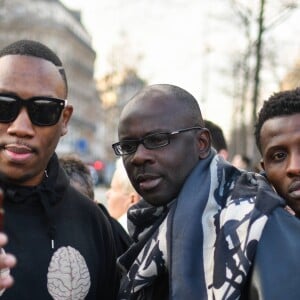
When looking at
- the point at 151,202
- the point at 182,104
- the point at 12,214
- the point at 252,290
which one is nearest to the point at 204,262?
the point at 252,290

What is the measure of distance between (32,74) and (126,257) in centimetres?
81

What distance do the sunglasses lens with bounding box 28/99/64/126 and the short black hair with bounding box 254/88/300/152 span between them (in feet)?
2.73

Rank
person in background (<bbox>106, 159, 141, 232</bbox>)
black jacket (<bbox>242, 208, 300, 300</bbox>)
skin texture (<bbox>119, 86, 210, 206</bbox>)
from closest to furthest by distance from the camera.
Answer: black jacket (<bbox>242, 208, 300, 300</bbox>)
skin texture (<bbox>119, 86, 210, 206</bbox>)
person in background (<bbox>106, 159, 141, 232</bbox>)

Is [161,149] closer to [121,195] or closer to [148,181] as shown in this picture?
[148,181]

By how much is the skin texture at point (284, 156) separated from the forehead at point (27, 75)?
0.89 m

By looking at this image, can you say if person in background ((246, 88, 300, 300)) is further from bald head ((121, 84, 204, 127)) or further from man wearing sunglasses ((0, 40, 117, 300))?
man wearing sunglasses ((0, 40, 117, 300))

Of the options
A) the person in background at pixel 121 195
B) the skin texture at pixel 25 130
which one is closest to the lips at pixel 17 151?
the skin texture at pixel 25 130

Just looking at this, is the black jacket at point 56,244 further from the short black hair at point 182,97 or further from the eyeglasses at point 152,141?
the short black hair at point 182,97

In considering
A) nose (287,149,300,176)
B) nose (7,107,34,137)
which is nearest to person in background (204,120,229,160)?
nose (287,149,300,176)

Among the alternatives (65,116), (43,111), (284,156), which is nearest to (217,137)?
(65,116)

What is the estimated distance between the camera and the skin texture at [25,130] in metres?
2.57

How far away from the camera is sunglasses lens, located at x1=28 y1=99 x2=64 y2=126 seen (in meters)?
2.61

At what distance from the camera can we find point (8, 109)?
257 centimetres

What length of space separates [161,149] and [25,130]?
530 millimetres
